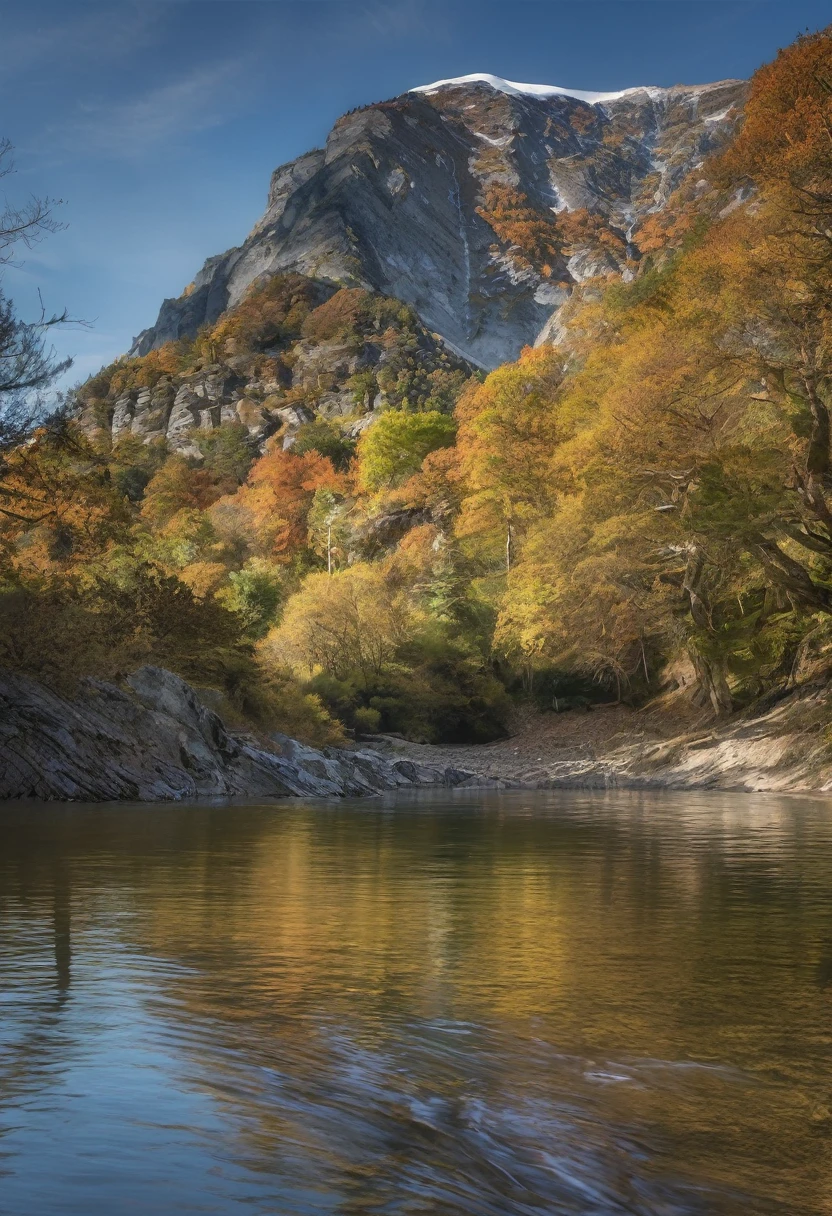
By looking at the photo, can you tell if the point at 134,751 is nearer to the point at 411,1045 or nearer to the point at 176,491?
the point at 411,1045

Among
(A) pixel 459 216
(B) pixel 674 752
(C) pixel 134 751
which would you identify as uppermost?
(A) pixel 459 216

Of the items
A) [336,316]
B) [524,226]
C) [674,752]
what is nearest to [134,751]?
[674,752]

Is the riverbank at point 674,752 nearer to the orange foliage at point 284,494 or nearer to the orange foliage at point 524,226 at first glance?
the orange foliage at point 284,494

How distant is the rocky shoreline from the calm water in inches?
391

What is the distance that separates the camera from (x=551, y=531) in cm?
3922

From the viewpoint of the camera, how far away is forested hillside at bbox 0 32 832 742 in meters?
24.5

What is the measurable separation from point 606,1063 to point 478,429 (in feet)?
168

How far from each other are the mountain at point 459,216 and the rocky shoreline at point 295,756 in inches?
3618

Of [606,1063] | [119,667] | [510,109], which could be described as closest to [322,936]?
[606,1063]

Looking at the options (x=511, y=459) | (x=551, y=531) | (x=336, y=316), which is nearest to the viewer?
(x=551, y=531)

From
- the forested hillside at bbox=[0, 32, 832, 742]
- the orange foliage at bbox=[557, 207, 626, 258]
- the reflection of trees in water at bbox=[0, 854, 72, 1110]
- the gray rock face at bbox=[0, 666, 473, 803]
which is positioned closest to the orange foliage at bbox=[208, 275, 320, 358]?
the forested hillside at bbox=[0, 32, 832, 742]

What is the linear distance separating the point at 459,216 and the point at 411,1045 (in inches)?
6503

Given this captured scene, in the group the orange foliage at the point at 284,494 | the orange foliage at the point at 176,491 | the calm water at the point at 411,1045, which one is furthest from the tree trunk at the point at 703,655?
the orange foliage at the point at 176,491

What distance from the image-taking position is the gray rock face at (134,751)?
17203 mm
